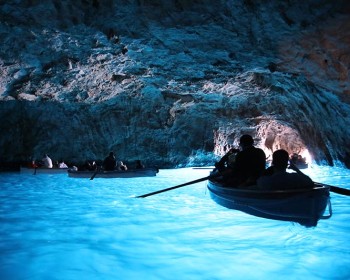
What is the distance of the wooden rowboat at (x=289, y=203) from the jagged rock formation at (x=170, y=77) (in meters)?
5.12

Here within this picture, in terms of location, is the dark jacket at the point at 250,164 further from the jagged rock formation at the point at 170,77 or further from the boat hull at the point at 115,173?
the boat hull at the point at 115,173

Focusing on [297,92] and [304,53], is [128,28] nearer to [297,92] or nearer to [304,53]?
[304,53]

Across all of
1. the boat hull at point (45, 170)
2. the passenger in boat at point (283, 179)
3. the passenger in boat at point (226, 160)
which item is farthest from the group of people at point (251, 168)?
the boat hull at point (45, 170)

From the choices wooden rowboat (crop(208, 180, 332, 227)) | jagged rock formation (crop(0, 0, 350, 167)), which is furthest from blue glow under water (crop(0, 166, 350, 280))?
jagged rock formation (crop(0, 0, 350, 167))

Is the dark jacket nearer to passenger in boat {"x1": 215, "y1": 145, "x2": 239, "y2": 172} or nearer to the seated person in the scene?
the seated person

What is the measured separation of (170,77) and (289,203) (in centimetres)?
1081

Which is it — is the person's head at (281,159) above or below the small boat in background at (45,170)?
above

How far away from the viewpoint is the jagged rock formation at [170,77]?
8.54m

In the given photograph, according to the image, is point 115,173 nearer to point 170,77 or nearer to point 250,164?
point 170,77

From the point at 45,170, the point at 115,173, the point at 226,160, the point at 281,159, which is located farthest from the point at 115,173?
the point at 281,159

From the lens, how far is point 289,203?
482 centimetres

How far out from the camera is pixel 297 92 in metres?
15.1

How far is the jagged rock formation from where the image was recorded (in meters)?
8.54

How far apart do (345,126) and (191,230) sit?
40.9 ft
